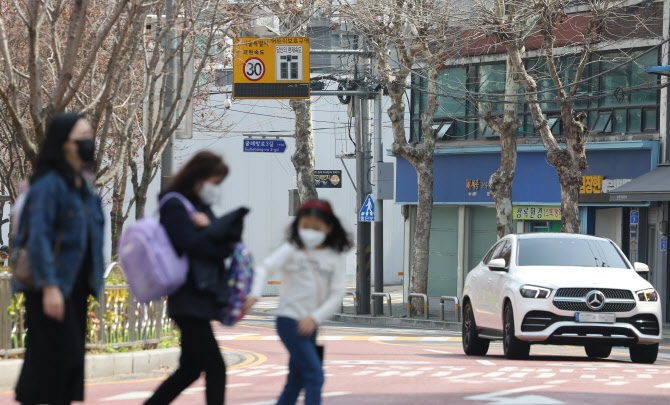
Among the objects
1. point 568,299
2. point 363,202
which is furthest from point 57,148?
point 363,202

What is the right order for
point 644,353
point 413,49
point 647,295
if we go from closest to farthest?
1. point 647,295
2. point 644,353
3. point 413,49

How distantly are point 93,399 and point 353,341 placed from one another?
402 inches

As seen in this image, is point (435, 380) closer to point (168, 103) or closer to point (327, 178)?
point (168, 103)

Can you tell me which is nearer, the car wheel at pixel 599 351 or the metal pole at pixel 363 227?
the car wheel at pixel 599 351

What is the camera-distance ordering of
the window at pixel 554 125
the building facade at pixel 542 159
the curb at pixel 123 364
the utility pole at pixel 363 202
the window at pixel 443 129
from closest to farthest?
the curb at pixel 123 364, the building facade at pixel 542 159, the utility pole at pixel 363 202, the window at pixel 554 125, the window at pixel 443 129

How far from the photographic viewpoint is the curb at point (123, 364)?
11.3 meters

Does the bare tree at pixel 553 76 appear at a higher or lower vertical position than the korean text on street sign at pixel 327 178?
higher

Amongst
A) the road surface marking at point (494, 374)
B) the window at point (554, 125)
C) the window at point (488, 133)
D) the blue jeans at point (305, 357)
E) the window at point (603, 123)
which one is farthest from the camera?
the window at point (488, 133)

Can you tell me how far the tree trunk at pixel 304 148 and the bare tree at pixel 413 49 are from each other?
2280 mm

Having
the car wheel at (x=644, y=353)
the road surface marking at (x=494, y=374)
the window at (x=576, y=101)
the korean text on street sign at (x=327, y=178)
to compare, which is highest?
the window at (x=576, y=101)

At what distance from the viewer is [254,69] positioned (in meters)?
27.6

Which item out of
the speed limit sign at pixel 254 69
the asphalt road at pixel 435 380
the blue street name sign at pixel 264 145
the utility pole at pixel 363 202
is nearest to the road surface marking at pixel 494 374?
the asphalt road at pixel 435 380

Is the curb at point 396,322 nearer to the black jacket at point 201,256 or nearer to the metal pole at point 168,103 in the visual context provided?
the metal pole at point 168,103

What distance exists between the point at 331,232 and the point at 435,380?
501 cm
